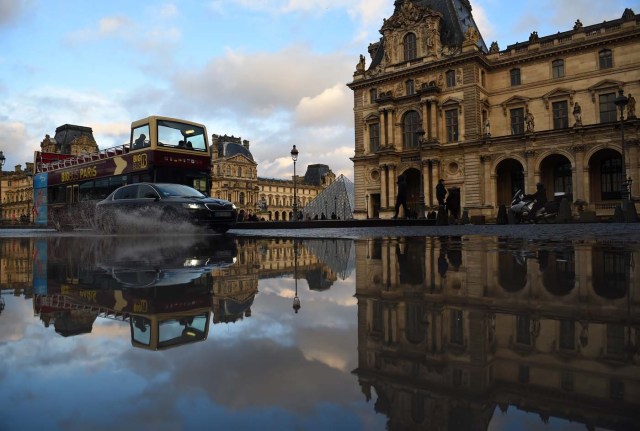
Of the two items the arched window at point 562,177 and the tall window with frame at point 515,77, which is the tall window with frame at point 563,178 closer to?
the arched window at point 562,177

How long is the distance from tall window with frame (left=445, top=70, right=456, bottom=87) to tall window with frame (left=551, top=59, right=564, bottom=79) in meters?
6.67

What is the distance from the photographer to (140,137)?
14.2m

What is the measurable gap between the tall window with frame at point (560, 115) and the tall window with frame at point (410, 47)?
11078 millimetres

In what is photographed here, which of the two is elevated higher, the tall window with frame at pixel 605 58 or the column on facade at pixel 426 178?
the tall window with frame at pixel 605 58

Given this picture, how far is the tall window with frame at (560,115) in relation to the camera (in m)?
33.1

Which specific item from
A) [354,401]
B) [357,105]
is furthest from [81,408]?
[357,105]

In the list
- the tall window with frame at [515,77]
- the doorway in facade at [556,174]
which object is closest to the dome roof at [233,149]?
the tall window with frame at [515,77]

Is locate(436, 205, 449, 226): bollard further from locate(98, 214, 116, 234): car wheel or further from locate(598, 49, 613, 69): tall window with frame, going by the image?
locate(598, 49, 613, 69): tall window with frame

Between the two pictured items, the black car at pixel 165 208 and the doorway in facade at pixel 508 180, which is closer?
the black car at pixel 165 208

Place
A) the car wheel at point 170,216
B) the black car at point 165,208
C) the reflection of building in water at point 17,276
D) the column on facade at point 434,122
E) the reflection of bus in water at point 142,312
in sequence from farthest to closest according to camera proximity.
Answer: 1. the column on facade at point 434,122
2. the car wheel at point 170,216
3. the black car at point 165,208
4. the reflection of building in water at point 17,276
5. the reflection of bus in water at point 142,312

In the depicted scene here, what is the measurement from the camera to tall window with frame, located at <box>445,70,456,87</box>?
115ft

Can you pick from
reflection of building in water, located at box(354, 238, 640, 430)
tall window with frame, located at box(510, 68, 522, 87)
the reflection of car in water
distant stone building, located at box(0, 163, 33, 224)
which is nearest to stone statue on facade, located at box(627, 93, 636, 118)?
tall window with frame, located at box(510, 68, 522, 87)

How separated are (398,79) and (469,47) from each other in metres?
6.00

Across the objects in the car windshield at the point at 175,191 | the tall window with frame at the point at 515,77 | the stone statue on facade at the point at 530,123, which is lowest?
the car windshield at the point at 175,191
